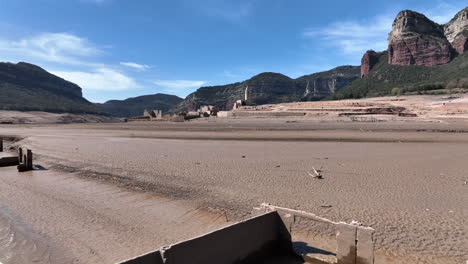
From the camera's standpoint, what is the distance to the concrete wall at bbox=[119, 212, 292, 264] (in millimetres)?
3744

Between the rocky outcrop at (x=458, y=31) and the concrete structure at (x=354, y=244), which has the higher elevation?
the rocky outcrop at (x=458, y=31)

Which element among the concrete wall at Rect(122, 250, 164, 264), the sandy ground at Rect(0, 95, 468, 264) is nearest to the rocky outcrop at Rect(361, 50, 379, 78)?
the sandy ground at Rect(0, 95, 468, 264)

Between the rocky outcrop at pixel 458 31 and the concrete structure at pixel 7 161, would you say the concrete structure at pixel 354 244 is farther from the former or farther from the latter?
the rocky outcrop at pixel 458 31

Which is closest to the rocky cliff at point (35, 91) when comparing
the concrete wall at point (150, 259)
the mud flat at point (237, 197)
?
the mud flat at point (237, 197)

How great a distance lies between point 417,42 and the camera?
4203 inches

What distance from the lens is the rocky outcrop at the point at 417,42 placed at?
101812mm

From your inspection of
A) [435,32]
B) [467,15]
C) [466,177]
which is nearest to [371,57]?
[435,32]

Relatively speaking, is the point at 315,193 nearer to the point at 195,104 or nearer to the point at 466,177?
the point at 466,177

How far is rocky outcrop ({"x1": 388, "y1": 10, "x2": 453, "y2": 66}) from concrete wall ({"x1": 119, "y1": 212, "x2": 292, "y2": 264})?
12027 centimetres

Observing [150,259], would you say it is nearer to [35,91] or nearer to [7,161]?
[7,161]

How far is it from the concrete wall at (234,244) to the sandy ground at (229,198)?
19.6 inches

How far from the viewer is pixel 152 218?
6.58m

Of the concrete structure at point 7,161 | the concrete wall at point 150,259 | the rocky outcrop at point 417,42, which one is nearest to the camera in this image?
the concrete wall at point 150,259

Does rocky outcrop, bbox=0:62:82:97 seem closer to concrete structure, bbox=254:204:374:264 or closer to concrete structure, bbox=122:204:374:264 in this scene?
concrete structure, bbox=122:204:374:264
